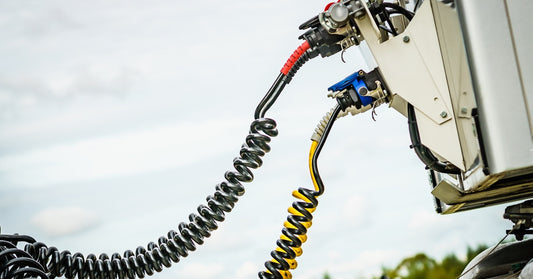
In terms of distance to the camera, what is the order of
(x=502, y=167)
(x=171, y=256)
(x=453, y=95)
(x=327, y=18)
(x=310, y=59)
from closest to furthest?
(x=502, y=167), (x=453, y=95), (x=327, y=18), (x=310, y=59), (x=171, y=256)

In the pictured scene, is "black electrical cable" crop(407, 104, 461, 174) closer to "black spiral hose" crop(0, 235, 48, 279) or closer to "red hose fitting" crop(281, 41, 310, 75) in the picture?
"red hose fitting" crop(281, 41, 310, 75)

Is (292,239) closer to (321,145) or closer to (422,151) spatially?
(321,145)

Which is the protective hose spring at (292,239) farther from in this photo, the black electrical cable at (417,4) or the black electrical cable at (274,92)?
the black electrical cable at (417,4)

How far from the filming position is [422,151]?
10.8 ft

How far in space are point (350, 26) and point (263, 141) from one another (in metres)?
0.86

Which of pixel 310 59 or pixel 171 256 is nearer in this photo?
pixel 310 59

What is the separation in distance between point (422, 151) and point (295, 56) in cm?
94

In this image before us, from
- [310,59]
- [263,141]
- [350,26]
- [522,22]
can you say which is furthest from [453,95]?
[263,141]

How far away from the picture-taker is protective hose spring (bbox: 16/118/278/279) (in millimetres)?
3609

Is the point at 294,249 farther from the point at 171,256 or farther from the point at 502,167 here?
the point at 502,167

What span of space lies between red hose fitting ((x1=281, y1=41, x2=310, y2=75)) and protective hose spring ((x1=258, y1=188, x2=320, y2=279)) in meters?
A: 0.73

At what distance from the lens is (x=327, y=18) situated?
132 inches

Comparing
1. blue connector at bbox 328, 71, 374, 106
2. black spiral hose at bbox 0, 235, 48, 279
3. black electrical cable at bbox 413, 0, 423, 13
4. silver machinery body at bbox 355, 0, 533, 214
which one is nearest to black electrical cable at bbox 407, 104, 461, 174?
silver machinery body at bbox 355, 0, 533, 214

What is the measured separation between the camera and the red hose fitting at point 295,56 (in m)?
3.56
